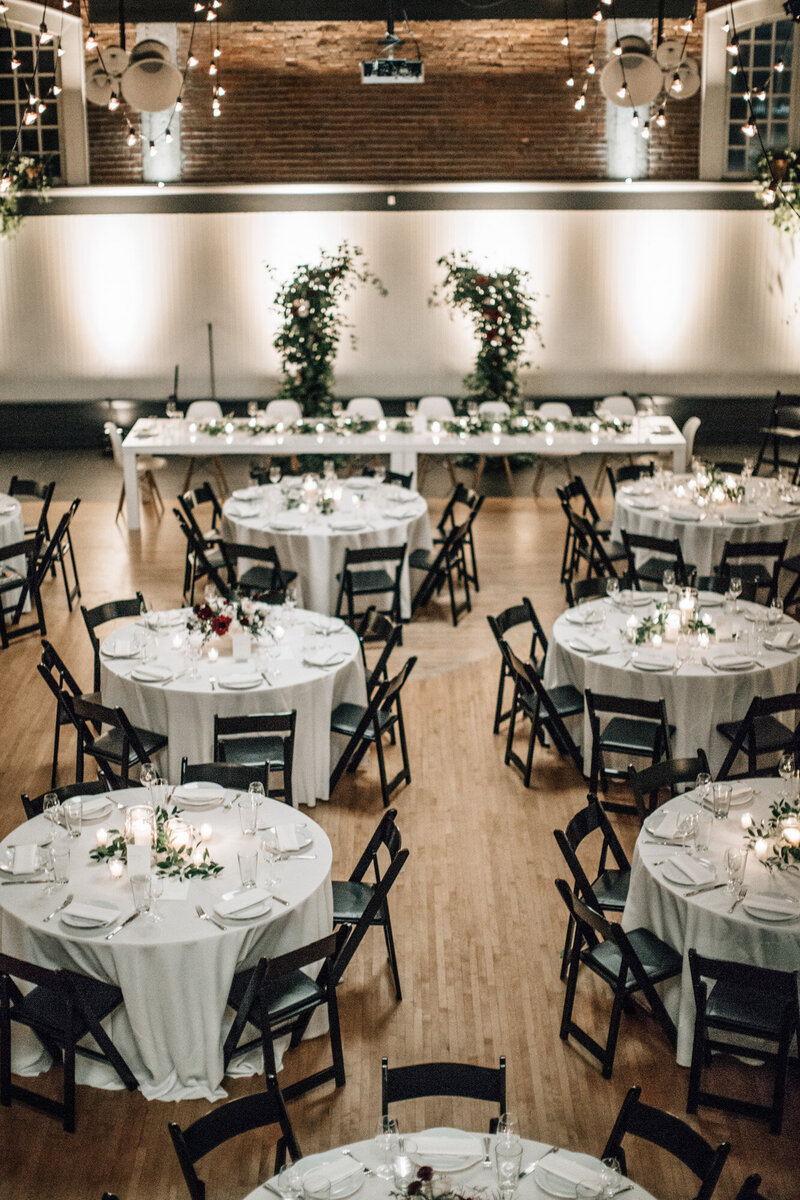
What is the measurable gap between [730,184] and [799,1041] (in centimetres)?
1314

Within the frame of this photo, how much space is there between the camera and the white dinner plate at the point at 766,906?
4.83 m

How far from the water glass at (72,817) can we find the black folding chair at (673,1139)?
105 inches

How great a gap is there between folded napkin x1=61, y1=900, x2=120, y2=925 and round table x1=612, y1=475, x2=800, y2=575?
6.37 m

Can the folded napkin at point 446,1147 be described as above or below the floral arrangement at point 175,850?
below

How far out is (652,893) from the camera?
17.0ft

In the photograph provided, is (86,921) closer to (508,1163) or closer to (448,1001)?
(448,1001)

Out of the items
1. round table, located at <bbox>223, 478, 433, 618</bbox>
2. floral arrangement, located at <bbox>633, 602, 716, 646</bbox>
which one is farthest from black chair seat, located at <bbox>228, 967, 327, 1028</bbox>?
round table, located at <bbox>223, 478, 433, 618</bbox>

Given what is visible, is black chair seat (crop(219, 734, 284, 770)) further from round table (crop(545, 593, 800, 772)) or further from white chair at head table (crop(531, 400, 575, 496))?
white chair at head table (crop(531, 400, 575, 496))

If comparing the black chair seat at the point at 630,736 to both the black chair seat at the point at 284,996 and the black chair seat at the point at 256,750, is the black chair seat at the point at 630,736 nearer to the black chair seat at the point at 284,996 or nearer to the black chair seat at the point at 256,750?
the black chair seat at the point at 256,750

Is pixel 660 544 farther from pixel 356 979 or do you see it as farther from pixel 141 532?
pixel 141 532

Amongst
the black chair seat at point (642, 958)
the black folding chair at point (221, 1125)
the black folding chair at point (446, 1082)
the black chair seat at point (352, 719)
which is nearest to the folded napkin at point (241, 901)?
the black folding chair at point (221, 1125)

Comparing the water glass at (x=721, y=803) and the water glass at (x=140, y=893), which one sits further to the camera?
the water glass at (x=721, y=803)

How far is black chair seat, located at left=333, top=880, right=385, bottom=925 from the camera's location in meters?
5.40

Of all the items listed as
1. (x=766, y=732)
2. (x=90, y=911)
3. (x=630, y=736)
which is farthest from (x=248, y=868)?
(x=766, y=732)
